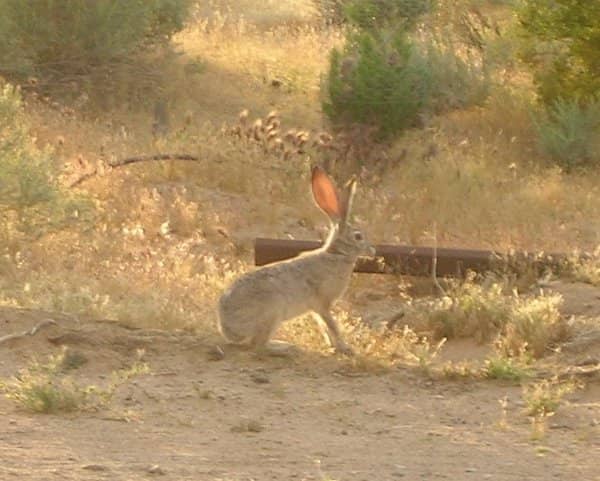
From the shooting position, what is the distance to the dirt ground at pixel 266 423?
5.18 metres

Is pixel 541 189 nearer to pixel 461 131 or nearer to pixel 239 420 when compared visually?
pixel 461 131

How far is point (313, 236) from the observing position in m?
11.3

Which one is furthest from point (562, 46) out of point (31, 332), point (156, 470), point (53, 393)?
point (156, 470)

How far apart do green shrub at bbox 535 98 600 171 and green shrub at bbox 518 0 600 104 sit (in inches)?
18.8

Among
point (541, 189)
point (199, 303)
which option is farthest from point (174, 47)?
point (199, 303)

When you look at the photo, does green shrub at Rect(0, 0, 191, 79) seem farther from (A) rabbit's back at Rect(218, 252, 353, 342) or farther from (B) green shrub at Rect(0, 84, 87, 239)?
(A) rabbit's back at Rect(218, 252, 353, 342)

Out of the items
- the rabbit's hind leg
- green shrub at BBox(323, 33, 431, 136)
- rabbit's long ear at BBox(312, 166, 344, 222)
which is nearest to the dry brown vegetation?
the rabbit's hind leg

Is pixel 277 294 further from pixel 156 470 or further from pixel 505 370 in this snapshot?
pixel 156 470

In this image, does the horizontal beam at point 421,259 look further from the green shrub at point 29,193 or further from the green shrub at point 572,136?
the green shrub at point 572,136

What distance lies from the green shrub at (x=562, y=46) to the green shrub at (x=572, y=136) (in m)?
0.48

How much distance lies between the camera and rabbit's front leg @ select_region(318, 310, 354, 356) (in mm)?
7344

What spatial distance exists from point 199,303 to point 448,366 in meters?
2.07

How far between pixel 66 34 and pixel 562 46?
607 centimetres

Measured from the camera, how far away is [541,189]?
13.2 m
